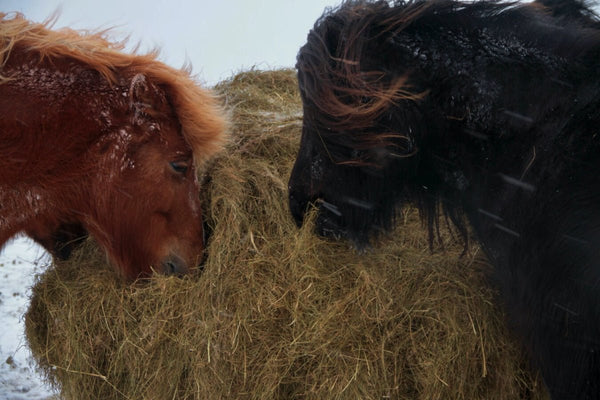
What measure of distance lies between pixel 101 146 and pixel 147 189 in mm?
313

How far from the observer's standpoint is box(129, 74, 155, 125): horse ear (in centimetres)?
250

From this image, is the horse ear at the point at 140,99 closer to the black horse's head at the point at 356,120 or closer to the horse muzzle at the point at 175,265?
the horse muzzle at the point at 175,265

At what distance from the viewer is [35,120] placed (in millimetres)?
2379

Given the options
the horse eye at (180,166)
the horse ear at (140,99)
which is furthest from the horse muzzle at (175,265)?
the horse ear at (140,99)

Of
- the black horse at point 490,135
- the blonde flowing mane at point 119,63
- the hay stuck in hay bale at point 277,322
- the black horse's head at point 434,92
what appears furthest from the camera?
the blonde flowing mane at point 119,63

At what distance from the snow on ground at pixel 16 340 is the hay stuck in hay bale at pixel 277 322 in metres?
0.54

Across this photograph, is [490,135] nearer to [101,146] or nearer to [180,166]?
[180,166]

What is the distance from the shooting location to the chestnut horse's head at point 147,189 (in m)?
2.49

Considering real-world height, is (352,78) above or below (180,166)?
above

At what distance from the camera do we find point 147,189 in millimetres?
2531

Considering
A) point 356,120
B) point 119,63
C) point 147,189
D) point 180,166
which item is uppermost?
point 356,120

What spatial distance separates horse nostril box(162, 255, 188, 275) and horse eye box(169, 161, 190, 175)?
462mm

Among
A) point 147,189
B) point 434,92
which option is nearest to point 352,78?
point 434,92

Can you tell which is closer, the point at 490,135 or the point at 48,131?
the point at 490,135
